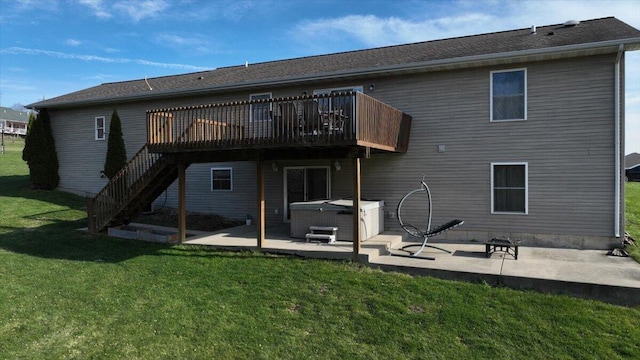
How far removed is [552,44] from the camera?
953 centimetres

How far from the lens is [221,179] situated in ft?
45.8

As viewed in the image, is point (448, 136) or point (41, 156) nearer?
point (448, 136)

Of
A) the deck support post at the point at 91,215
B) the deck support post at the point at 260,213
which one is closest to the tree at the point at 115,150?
the deck support post at the point at 91,215

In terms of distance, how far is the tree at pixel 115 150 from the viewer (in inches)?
598

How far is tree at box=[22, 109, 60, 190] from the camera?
16641 millimetres

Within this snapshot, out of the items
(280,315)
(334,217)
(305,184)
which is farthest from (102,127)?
(280,315)

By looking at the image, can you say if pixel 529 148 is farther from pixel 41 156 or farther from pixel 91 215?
pixel 41 156

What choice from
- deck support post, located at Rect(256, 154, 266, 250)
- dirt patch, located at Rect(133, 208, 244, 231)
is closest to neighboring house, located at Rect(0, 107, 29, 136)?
dirt patch, located at Rect(133, 208, 244, 231)

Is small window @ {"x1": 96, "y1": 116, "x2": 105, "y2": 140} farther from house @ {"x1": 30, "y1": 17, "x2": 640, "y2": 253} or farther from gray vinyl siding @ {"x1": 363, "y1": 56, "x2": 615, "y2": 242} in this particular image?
gray vinyl siding @ {"x1": 363, "y1": 56, "x2": 615, "y2": 242}

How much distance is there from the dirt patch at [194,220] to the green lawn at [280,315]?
164 inches

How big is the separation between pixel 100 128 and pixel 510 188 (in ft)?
48.4

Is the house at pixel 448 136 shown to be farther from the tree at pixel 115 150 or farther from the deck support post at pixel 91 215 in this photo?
the tree at pixel 115 150

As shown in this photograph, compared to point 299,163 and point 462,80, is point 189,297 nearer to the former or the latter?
point 299,163

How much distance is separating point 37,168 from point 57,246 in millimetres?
A: 8695
